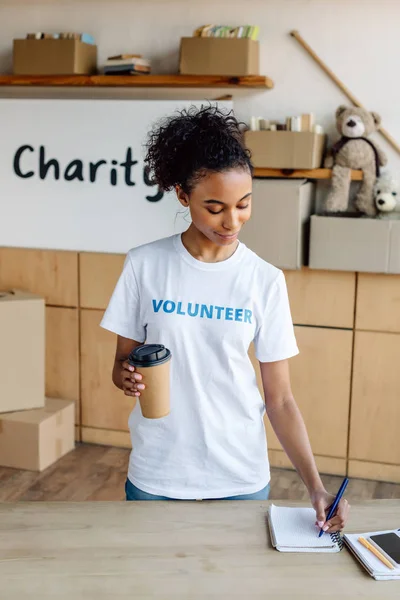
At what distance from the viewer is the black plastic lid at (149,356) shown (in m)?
1.46

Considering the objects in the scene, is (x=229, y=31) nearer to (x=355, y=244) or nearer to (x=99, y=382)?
(x=355, y=244)

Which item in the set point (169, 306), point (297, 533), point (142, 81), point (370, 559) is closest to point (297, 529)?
point (297, 533)

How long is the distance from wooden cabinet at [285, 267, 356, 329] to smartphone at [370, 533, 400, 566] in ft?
6.99

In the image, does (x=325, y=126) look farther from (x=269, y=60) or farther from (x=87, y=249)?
(x=87, y=249)

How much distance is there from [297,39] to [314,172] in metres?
0.65

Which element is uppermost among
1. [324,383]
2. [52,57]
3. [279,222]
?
[52,57]

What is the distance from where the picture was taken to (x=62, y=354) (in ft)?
13.2

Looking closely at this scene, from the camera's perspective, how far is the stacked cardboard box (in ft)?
12.0

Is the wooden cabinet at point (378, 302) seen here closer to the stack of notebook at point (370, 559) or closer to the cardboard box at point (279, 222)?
the cardboard box at point (279, 222)

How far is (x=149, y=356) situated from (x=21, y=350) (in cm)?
241

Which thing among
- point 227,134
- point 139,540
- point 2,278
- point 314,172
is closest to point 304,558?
point 139,540


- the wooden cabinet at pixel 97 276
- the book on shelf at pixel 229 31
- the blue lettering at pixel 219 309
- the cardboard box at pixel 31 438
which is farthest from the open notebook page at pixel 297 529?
the book on shelf at pixel 229 31

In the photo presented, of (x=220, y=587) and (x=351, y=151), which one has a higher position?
(x=351, y=151)

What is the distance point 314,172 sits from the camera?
3.47 metres
